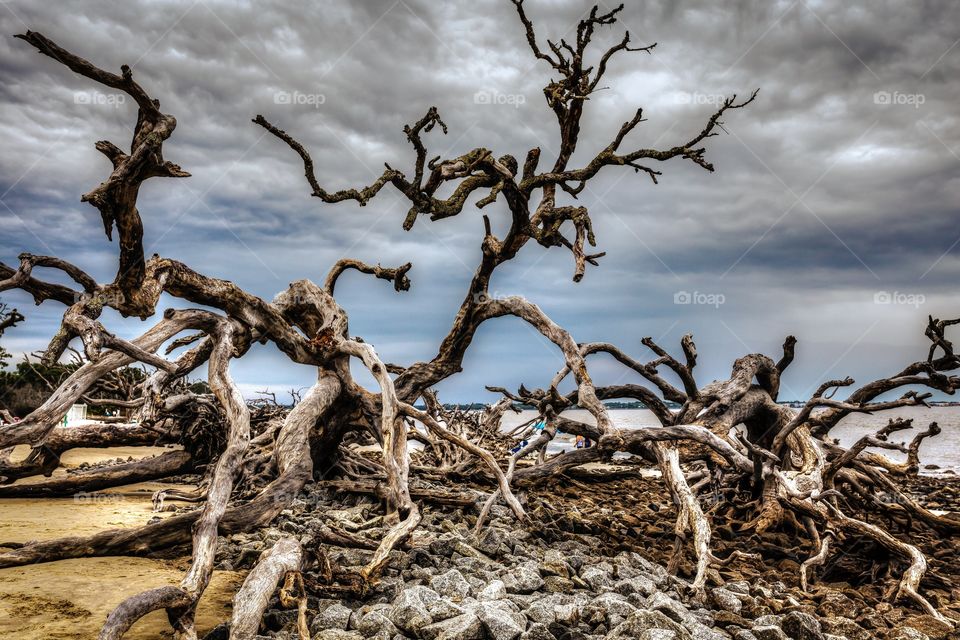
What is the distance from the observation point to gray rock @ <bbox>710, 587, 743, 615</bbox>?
4547mm

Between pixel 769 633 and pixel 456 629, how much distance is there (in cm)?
221

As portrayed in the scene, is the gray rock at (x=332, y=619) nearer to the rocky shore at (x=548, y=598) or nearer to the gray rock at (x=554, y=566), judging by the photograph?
the rocky shore at (x=548, y=598)

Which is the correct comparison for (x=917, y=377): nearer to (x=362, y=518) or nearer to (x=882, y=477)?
(x=882, y=477)

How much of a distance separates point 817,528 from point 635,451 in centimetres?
236

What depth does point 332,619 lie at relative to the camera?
12.1 ft

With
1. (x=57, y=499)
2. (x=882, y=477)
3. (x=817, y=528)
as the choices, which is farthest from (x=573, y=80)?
(x=57, y=499)

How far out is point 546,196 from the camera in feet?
25.5

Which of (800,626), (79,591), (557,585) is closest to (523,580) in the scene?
(557,585)

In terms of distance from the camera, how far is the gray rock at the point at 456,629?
3361mm

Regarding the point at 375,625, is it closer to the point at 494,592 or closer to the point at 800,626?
the point at 494,592

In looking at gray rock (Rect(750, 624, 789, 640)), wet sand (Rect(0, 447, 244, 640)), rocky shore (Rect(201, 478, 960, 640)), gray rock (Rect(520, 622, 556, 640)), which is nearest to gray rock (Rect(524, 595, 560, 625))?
rocky shore (Rect(201, 478, 960, 640))

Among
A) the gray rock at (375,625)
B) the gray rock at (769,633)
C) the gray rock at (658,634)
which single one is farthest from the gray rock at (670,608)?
the gray rock at (375,625)

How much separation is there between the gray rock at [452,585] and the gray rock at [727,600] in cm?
206

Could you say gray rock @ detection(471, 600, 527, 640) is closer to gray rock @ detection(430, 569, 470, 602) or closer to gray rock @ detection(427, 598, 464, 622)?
gray rock @ detection(427, 598, 464, 622)
